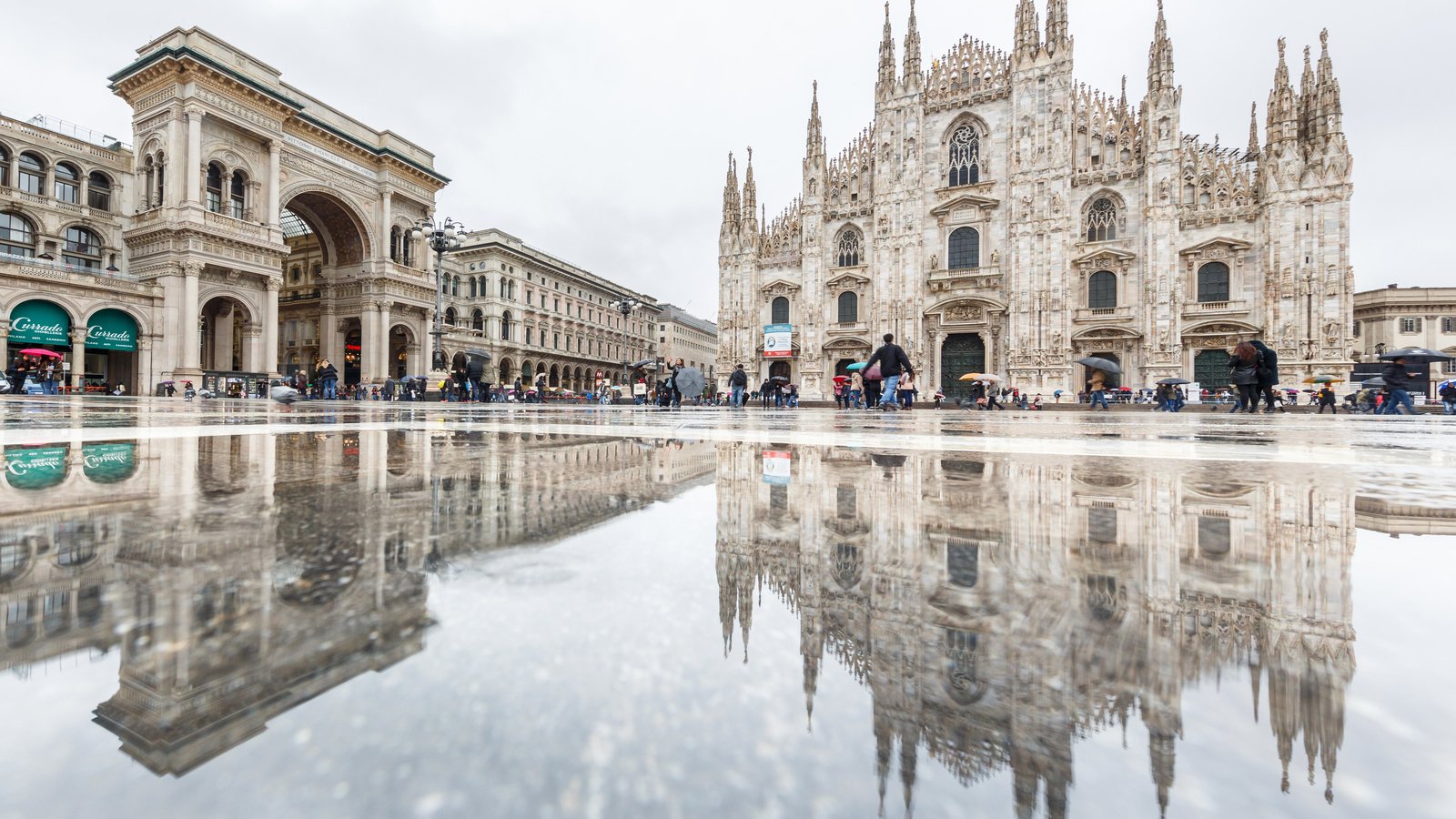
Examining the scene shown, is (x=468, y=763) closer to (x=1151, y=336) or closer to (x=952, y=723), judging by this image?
(x=952, y=723)

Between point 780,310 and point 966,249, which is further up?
point 966,249

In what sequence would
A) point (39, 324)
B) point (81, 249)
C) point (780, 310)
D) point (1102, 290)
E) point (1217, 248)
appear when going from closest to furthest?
point (39, 324) < point (1217, 248) < point (1102, 290) < point (81, 249) < point (780, 310)

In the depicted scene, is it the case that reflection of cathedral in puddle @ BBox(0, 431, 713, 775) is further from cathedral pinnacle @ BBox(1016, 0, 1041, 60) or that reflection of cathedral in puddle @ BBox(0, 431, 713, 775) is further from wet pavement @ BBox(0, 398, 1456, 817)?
cathedral pinnacle @ BBox(1016, 0, 1041, 60)

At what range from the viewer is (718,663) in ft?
1.88

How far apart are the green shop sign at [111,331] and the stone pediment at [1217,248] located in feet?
127

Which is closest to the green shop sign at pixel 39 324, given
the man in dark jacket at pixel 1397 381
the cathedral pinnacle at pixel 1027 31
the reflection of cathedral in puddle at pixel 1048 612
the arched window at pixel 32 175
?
the arched window at pixel 32 175

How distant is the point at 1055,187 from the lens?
2361 centimetres

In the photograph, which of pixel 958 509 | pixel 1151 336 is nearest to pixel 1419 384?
pixel 1151 336

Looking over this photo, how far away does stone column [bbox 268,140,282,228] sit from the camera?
2531 centimetres

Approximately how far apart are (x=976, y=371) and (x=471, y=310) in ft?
105

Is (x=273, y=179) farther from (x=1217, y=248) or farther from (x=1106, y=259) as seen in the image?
(x=1217, y=248)

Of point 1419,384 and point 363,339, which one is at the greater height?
point 363,339

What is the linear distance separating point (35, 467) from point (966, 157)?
2866cm

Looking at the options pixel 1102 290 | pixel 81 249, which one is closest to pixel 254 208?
pixel 81 249
